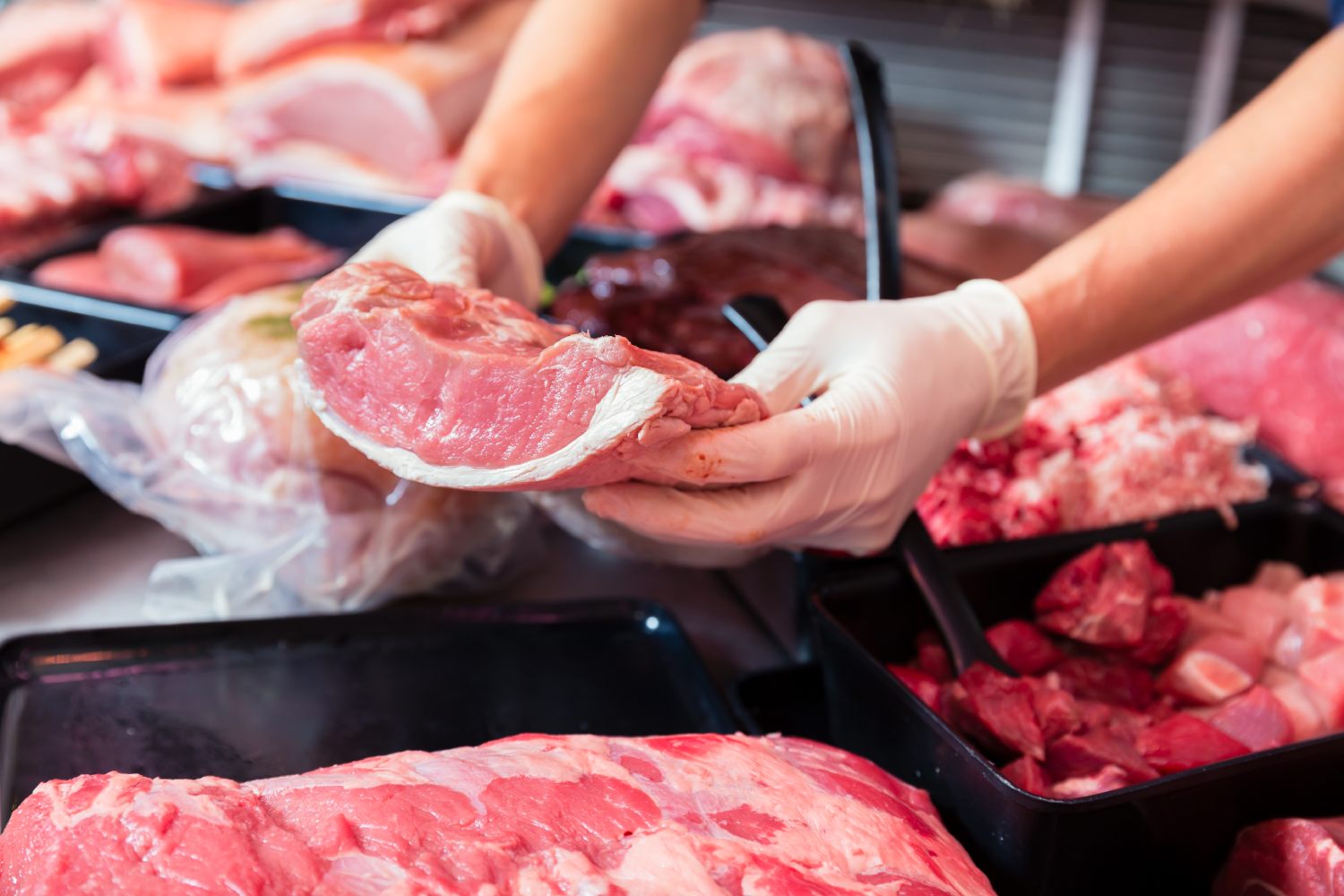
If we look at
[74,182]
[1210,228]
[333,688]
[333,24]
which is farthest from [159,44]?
[1210,228]

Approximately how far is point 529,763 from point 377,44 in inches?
126

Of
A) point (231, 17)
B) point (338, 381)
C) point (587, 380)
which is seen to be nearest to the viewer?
point (587, 380)

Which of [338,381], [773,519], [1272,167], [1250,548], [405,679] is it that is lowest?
[405,679]

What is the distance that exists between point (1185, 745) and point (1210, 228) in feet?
2.35

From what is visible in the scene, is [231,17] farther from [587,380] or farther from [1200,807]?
[1200,807]

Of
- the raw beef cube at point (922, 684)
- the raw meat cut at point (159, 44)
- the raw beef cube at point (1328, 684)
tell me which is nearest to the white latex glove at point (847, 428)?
the raw beef cube at point (922, 684)

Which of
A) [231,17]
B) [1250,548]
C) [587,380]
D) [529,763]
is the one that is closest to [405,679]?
[529,763]

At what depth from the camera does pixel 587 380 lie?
3.51ft

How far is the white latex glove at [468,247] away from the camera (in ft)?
5.07

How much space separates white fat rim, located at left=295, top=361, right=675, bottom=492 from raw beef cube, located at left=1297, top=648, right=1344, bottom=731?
96 centimetres

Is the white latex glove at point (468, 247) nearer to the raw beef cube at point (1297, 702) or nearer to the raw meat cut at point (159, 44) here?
the raw beef cube at point (1297, 702)

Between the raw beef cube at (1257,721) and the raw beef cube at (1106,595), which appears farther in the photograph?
the raw beef cube at (1106,595)

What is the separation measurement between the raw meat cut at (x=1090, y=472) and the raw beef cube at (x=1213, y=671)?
259mm

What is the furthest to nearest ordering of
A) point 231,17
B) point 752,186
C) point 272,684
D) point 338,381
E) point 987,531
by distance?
point 231,17 < point 752,186 < point 987,531 < point 272,684 < point 338,381
